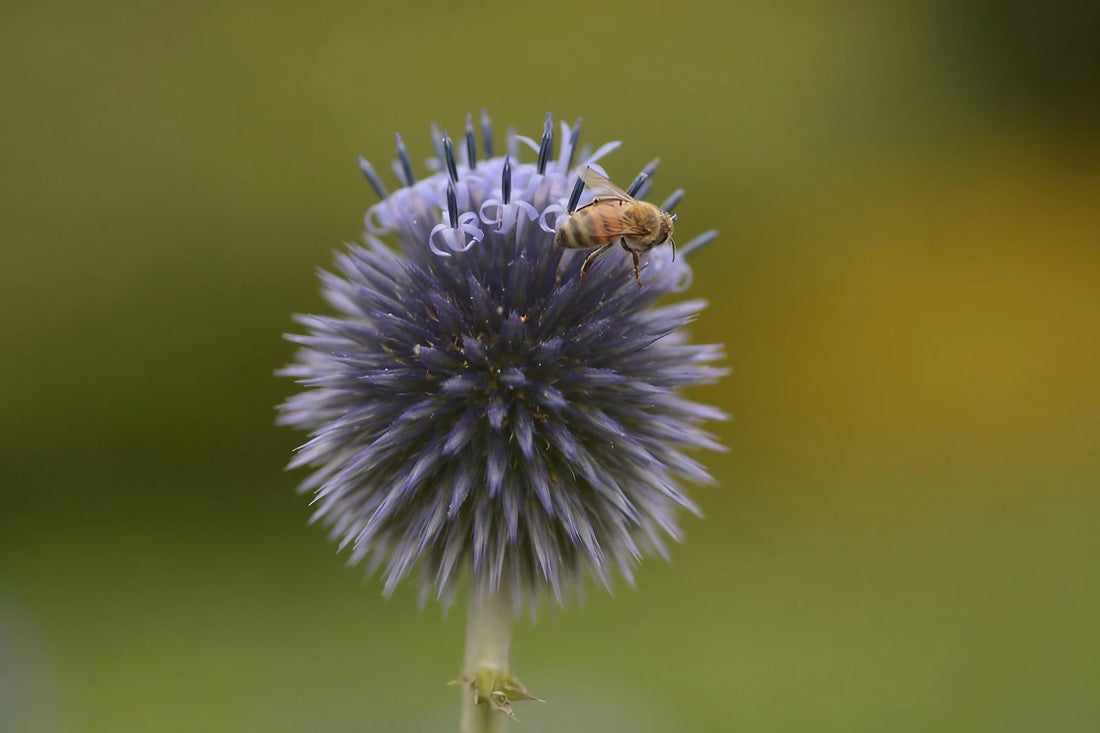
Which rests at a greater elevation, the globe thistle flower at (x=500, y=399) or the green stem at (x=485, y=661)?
the globe thistle flower at (x=500, y=399)

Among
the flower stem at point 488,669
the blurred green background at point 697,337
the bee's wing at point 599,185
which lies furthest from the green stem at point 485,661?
the blurred green background at point 697,337

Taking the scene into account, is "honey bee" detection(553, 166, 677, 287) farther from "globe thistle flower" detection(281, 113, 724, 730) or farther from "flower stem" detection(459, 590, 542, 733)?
"flower stem" detection(459, 590, 542, 733)

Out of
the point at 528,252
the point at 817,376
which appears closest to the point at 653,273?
the point at 528,252

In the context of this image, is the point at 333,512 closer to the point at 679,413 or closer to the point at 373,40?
the point at 679,413

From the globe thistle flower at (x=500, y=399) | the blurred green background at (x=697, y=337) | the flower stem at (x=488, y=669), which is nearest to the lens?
the flower stem at (x=488, y=669)

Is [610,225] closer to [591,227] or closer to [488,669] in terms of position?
[591,227]

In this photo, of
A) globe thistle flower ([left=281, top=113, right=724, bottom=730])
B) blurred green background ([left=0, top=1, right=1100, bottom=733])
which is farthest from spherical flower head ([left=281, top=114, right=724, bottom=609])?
blurred green background ([left=0, top=1, right=1100, bottom=733])

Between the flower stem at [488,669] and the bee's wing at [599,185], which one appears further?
the bee's wing at [599,185]

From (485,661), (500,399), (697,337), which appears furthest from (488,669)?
(697,337)

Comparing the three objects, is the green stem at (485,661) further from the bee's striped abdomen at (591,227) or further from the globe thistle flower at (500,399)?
the bee's striped abdomen at (591,227)
